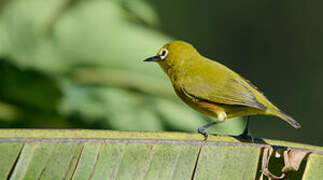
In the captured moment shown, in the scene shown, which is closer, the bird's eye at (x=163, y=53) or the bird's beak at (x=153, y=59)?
the bird's beak at (x=153, y=59)

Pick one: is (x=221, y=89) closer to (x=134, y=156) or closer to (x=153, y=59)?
(x=153, y=59)

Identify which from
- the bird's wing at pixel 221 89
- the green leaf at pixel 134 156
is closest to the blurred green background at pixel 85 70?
the bird's wing at pixel 221 89

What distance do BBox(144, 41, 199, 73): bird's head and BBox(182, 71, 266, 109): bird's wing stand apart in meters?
0.29

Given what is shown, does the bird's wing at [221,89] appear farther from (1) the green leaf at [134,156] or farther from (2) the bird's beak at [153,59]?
(1) the green leaf at [134,156]

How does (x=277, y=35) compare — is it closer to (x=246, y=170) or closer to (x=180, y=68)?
(x=180, y=68)

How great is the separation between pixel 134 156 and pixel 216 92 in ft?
4.30

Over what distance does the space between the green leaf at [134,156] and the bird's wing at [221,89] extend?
0.92 m

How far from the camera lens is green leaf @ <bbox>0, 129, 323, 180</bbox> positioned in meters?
2.28

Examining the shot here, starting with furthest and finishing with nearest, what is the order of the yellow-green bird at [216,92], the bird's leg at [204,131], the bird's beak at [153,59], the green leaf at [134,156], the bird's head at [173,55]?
the bird's head at [173,55] → the bird's beak at [153,59] → the yellow-green bird at [216,92] → the bird's leg at [204,131] → the green leaf at [134,156]

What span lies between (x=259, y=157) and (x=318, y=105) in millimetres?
8805

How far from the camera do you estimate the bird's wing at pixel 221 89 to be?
11.5 feet

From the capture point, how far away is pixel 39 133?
235cm

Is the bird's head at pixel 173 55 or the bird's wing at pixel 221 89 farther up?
the bird's head at pixel 173 55

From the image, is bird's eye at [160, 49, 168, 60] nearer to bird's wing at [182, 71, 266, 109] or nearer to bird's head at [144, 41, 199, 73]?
bird's head at [144, 41, 199, 73]
